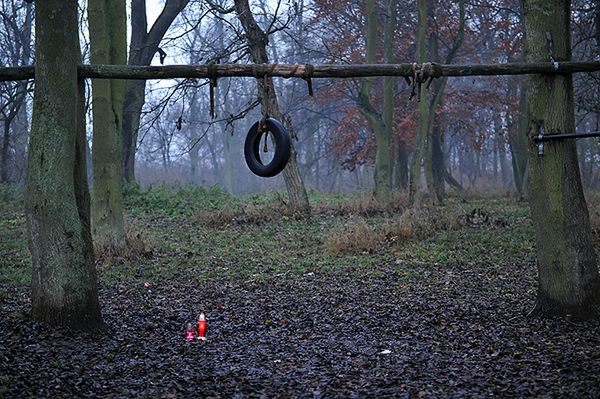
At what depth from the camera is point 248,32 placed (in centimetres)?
1886

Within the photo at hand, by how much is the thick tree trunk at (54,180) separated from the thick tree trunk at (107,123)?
5057mm

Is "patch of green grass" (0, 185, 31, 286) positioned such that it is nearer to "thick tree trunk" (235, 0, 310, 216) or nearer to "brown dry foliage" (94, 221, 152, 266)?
"brown dry foliage" (94, 221, 152, 266)

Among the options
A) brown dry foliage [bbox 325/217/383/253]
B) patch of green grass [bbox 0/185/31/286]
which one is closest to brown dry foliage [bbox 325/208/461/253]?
brown dry foliage [bbox 325/217/383/253]

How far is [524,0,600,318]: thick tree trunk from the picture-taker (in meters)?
8.06

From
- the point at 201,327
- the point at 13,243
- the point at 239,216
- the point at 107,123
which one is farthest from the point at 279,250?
the point at 201,327

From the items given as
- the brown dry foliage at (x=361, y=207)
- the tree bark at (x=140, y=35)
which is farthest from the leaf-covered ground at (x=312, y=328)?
the tree bark at (x=140, y=35)

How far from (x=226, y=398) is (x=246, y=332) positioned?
101 inches

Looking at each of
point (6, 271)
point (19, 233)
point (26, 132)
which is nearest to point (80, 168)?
point (6, 271)

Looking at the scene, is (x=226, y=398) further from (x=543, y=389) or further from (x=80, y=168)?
(x=80, y=168)

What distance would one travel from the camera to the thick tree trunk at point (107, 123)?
12633 mm

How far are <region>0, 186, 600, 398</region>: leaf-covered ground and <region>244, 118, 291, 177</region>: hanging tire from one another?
1.97m

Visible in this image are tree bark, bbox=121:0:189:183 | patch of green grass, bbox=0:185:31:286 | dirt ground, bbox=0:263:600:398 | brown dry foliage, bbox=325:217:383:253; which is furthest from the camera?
tree bark, bbox=121:0:189:183

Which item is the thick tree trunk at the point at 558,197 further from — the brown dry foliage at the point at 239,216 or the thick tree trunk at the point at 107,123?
the brown dry foliage at the point at 239,216

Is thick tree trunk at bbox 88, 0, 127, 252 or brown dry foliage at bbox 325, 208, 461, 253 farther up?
thick tree trunk at bbox 88, 0, 127, 252
